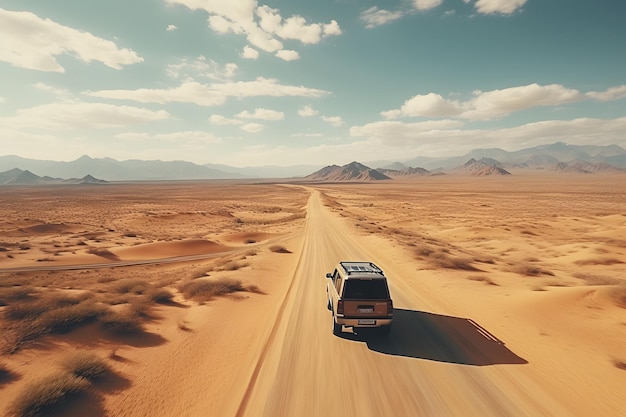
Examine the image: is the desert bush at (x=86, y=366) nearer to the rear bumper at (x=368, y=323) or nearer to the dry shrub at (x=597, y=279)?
the rear bumper at (x=368, y=323)

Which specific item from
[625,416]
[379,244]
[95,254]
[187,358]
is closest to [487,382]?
[625,416]

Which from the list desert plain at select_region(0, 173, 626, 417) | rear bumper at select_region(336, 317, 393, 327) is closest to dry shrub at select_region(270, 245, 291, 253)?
desert plain at select_region(0, 173, 626, 417)

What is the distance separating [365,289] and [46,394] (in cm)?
822

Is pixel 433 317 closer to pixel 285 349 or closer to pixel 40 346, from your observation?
pixel 285 349

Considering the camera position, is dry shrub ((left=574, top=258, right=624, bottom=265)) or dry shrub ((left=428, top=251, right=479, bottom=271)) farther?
dry shrub ((left=574, top=258, right=624, bottom=265))

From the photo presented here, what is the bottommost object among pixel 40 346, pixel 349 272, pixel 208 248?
pixel 208 248

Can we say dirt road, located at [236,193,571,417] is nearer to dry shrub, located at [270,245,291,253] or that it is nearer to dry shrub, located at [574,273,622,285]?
dry shrub, located at [574,273,622,285]

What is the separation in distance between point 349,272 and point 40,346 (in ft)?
30.7

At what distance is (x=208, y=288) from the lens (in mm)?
15148

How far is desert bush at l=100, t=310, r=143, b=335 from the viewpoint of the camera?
10.2m

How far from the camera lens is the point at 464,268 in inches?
781

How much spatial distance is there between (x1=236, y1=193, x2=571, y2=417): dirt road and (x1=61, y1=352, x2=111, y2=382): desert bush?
3780 millimetres

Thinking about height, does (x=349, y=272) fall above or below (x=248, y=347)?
above

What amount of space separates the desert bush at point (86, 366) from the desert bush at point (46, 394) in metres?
0.27
